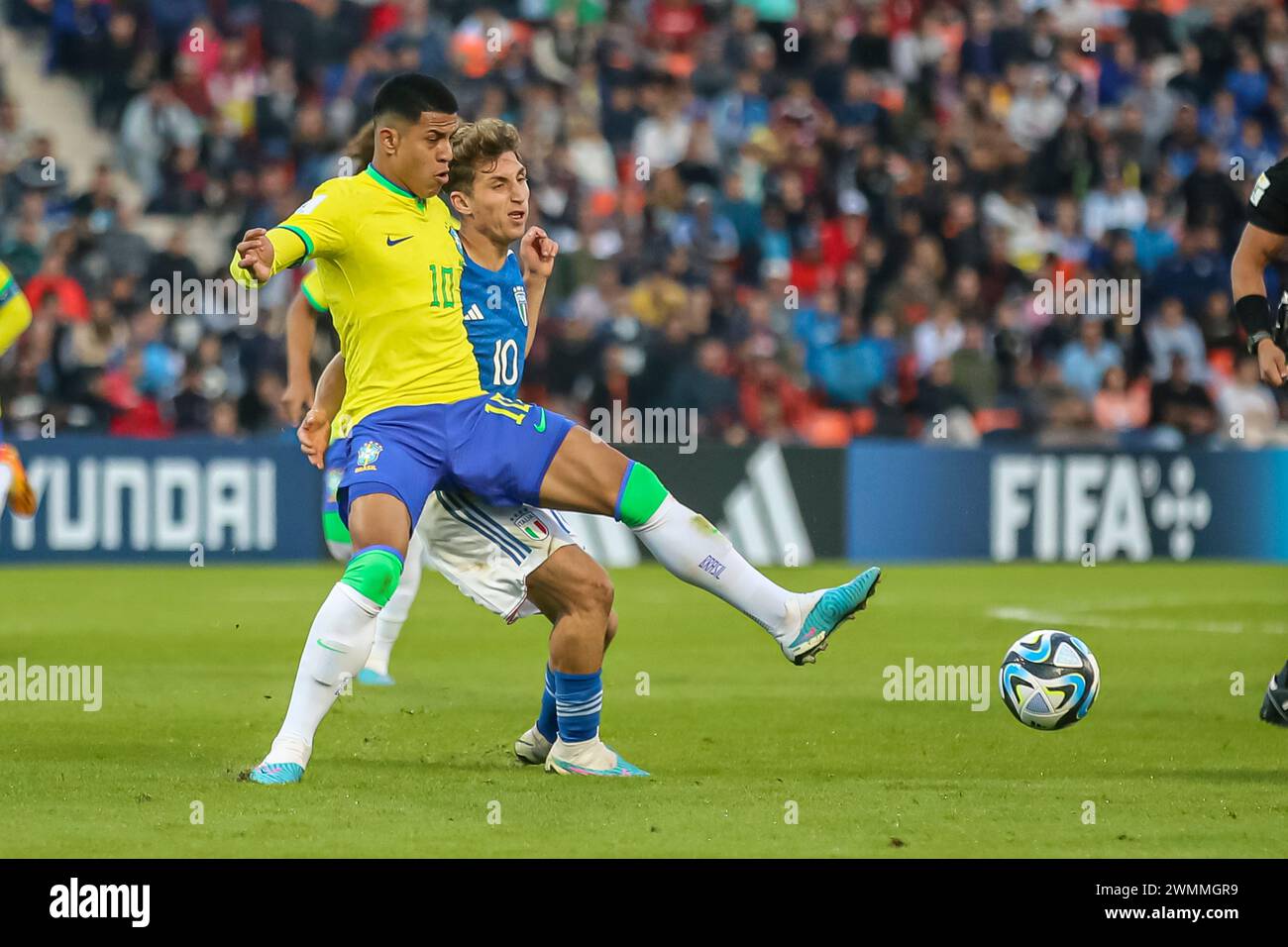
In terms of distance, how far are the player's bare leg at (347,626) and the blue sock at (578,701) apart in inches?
28.9

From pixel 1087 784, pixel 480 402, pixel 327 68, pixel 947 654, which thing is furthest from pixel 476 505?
pixel 327 68

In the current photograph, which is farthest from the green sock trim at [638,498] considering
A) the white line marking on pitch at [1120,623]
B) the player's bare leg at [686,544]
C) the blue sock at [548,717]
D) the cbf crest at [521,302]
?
the white line marking on pitch at [1120,623]

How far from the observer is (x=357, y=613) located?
6863 millimetres

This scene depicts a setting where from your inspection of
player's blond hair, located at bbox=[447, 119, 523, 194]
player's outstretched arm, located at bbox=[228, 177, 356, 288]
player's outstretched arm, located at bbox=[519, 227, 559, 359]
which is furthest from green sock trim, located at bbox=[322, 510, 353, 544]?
player's outstretched arm, located at bbox=[228, 177, 356, 288]

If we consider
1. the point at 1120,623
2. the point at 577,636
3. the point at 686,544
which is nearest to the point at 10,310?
the point at 577,636

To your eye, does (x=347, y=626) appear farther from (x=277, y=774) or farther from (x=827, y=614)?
(x=827, y=614)

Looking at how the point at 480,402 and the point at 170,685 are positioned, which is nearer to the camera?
the point at 480,402

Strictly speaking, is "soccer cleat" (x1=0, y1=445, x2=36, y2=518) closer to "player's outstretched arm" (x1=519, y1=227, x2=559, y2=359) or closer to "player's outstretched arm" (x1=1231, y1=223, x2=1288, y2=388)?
"player's outstretched arm" (x1=519, y1=227, x2=559, y2=359)

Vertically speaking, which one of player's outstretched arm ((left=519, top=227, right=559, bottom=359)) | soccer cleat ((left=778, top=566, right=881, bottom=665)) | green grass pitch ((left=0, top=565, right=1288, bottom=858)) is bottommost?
green grass pitch ((left=0, top=565, right=1288, bottom=858))

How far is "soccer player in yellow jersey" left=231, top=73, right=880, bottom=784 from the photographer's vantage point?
7047 mm

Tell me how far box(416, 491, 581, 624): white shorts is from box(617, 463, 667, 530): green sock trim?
301 mm

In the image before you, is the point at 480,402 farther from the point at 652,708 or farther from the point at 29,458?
the point at 29,458

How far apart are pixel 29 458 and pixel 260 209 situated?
3.76 metres

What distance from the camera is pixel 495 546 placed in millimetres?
7402
